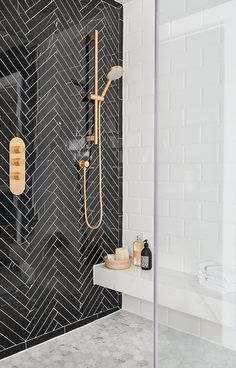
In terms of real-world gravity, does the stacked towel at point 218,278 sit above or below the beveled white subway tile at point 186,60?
below

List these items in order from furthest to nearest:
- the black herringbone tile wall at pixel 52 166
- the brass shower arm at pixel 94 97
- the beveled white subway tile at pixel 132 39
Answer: the beveled white subway tile at pixel 132 39 < the brass shower arm at pixel 94 97 < the black herringbone tile wall at pixel 52 166

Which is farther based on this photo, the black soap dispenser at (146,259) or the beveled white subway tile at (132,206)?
the beveled white subway tile at (132,206)

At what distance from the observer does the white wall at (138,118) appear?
273 centimetres

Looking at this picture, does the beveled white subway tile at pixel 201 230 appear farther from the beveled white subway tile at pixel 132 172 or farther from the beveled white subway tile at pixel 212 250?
the beveled white subway tile at pixel 132 172

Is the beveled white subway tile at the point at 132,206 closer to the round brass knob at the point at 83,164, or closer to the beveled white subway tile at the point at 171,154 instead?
the round brass knob at the point at 83,164

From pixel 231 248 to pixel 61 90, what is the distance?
188cm

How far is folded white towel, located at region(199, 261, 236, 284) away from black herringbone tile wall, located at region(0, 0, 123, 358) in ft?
4.89

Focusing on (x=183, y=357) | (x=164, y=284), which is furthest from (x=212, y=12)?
(x=183, y=357)

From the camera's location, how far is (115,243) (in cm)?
289

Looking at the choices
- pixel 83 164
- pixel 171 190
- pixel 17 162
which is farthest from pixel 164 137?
pixel 83 164

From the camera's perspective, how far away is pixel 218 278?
3.21ft

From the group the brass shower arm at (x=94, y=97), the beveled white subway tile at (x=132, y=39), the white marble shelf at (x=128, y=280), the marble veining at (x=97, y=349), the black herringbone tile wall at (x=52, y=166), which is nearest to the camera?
the marble veining at (x=97, y=349)

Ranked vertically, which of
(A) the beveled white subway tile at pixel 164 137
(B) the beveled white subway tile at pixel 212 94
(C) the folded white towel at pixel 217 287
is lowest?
(C) the folded white towel at pixel 217 287

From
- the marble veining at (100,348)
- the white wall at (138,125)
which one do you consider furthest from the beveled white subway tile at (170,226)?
the white wall at (138,125)
